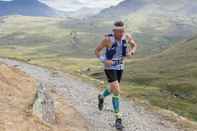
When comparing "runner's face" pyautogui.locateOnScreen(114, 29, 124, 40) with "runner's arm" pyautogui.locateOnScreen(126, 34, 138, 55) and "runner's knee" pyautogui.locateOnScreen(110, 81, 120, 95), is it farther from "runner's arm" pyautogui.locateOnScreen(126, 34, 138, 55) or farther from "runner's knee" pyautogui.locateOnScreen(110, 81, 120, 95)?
"runner's knee" pyautogui.locateOnScreen(110, 81, 120, 95)

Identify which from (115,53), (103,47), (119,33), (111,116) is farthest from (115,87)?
(111,116)

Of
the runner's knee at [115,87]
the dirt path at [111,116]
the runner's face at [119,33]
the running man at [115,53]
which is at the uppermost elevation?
the runner's face at [119,33]

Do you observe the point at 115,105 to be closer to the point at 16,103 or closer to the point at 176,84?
the point at 16,103

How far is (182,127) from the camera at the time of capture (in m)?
23.3

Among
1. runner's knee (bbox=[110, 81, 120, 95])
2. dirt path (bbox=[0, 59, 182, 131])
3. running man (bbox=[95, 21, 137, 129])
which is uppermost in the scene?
running man (bbox=[95, 21, 137, 129])

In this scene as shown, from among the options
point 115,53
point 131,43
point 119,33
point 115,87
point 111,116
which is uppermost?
point 119,33

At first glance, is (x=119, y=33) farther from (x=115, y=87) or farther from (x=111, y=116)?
(x=111, y=116)

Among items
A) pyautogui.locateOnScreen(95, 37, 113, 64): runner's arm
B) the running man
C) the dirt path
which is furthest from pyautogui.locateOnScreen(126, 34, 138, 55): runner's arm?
the dirt path

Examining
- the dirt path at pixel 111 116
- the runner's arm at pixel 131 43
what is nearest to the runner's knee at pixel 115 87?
the runner's arm at pixel 131 43

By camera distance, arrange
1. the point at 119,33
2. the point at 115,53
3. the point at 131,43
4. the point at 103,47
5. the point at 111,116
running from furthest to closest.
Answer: the point at 111,116
the point at 131,43
the point at 115,53
the point at 103,47
the point at 119,33

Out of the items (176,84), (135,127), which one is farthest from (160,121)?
(176,84)

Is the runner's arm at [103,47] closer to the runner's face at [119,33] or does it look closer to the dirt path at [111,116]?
the runner's face at [119,33]

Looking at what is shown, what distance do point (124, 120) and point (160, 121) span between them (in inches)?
102

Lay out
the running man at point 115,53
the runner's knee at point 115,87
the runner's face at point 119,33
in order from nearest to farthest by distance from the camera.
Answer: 1. the runner's face at point 119,33
2. the running man at point 115,53
3. the runner's knee at point 115,87
